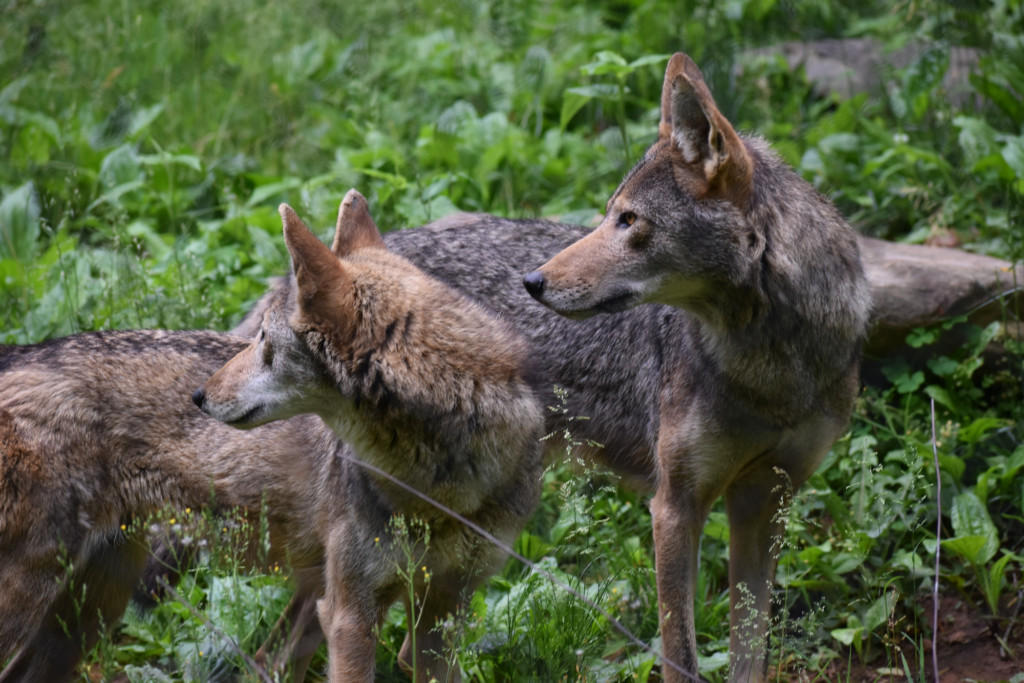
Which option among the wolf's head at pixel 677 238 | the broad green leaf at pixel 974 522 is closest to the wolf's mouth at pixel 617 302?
the wolf's head at pixel 677 238

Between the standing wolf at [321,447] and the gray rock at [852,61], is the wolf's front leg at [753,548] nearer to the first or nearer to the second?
the standing wolf at [321,447]

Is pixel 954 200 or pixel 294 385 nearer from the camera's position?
pixel 294 385

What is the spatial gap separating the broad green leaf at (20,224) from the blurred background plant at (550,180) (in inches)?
1.1

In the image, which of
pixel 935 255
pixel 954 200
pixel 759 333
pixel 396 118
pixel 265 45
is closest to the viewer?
pixel 759 333

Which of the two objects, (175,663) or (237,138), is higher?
(237,138)

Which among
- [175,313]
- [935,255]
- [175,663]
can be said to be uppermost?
[935,255]

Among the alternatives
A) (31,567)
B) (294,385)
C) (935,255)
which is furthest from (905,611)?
(31,567)

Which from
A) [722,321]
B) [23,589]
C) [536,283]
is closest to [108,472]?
[23,589]

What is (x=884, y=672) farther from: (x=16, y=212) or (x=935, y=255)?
(x=16, y=212)

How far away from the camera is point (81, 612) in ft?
13.1

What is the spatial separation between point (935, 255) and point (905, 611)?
7.56 ft

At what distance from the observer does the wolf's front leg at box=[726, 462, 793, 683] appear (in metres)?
4.07

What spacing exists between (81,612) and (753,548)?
3033 millimetres

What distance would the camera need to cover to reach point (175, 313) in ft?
18.9
